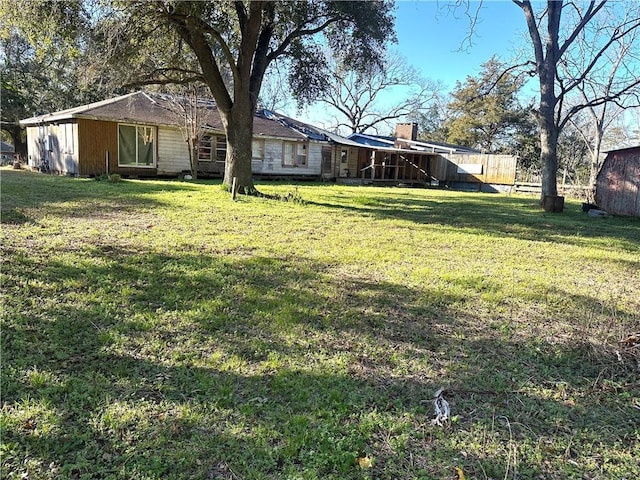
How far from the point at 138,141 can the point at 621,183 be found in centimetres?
1740

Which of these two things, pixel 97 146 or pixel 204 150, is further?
pixel 204 150

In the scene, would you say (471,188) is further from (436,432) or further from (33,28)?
(436,432)

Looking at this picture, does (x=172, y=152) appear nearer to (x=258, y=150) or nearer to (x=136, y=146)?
(x=136, y=146)

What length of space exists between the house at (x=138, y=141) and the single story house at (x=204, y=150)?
33 mm

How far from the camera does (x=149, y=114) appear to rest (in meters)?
17.9

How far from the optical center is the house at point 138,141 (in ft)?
53.2

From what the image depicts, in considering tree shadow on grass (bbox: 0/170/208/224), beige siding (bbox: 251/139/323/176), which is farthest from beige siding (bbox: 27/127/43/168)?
beige siding (bbox: 251/139/323/176)

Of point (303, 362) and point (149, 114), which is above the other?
point (149, 114)

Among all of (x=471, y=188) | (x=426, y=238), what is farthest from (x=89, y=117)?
(x=471, y=188)

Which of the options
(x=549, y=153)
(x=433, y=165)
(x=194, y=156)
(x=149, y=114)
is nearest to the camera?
(x=549, y=153)

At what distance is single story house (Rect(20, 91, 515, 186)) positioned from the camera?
53.9ft

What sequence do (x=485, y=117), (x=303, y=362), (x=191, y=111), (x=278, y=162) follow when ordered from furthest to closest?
(x=485, y=117) < (x=278, y=162) < (x=191, y=111) < (x=303, y=362)

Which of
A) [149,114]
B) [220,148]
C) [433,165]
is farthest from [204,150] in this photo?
[433,165]

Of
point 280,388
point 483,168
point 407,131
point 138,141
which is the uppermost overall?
point 407,131
